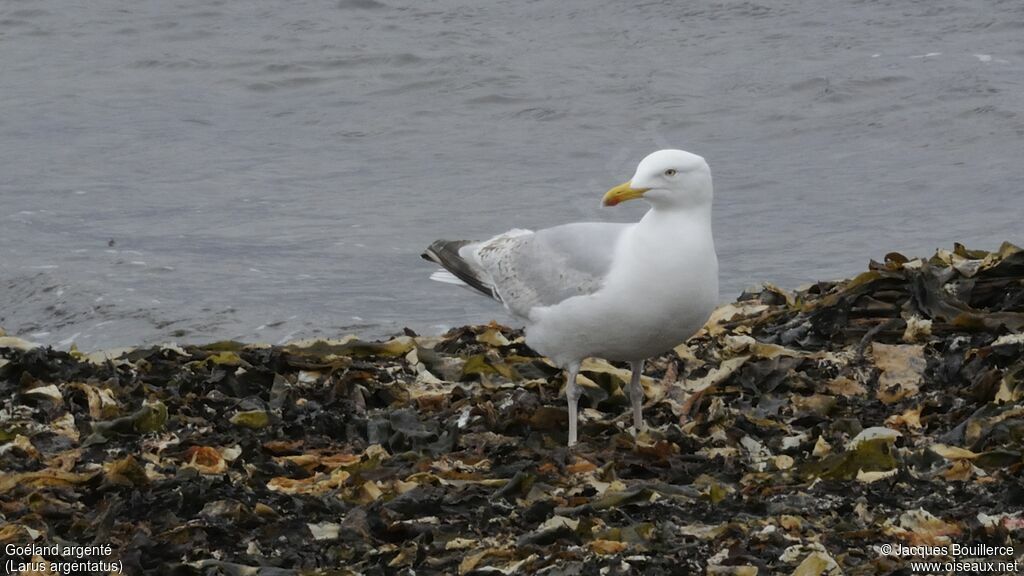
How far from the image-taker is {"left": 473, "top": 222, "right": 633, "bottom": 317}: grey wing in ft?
17.7

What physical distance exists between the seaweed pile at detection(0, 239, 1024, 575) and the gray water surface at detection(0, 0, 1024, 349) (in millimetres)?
2509

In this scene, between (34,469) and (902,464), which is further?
(34,469)

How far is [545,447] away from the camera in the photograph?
5.32 meters

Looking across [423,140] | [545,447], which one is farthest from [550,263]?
[423,140]

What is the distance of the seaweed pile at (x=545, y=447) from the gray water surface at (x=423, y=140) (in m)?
2.51

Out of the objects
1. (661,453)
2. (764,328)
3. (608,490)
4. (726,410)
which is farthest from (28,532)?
(764,328)

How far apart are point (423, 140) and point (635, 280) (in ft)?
27.6

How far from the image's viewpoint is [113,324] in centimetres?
918

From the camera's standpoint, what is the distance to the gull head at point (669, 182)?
527cm

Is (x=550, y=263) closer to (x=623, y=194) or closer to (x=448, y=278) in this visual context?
(x=623, y=194)

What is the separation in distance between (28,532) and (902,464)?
2731 mm

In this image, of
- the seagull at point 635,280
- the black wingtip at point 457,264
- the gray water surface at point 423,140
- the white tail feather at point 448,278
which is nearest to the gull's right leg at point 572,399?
the seagull at point 635,280

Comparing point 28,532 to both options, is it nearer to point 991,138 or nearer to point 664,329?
point 664,329

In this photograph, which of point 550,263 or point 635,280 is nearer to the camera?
point 635,280
